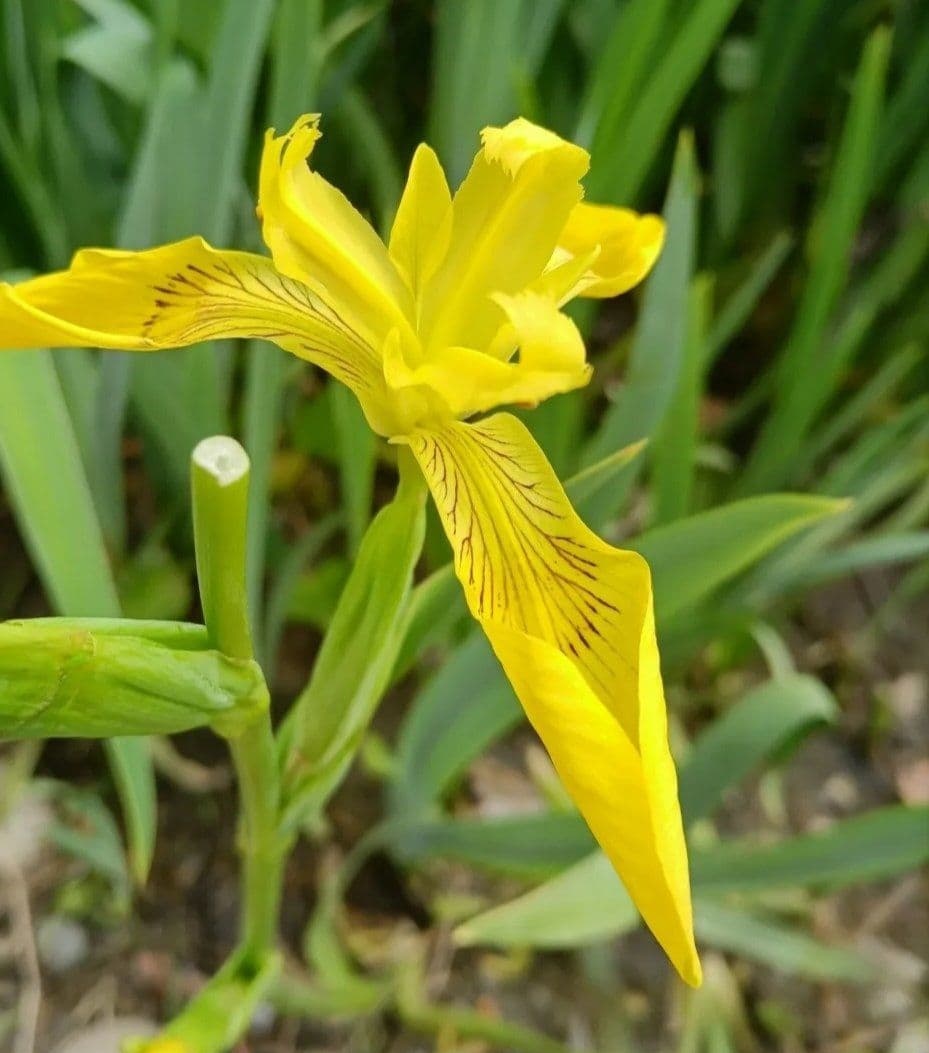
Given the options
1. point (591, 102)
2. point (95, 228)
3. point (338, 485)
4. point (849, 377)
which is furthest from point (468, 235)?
point (849, 377)

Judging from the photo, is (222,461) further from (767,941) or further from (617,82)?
(767,941)

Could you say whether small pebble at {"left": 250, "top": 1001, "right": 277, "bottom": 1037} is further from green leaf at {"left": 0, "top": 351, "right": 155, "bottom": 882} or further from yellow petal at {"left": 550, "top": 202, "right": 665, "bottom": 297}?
yellow petal at {"left": 550, "top": 202, "right": 665, "bottom": 297}

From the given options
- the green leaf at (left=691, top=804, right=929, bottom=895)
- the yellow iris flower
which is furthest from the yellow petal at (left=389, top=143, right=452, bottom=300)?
the green leaf at (left=691, top=804, right=929, bottom=895)

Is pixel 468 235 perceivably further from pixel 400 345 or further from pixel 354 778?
pixel 354 778

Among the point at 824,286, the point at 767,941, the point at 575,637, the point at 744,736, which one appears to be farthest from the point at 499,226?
the point at 767,941

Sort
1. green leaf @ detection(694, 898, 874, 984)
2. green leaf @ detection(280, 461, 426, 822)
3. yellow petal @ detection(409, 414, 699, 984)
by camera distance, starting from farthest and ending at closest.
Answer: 1. green leaf @ detection(694, 898, 874, 984)
2. green leaf @ detection(280, 461, 426, 822)
3. yellow petal @ detection(409, 414, 699, 984)

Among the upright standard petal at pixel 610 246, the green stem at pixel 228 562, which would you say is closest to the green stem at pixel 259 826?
the green stem at pixel 228 562

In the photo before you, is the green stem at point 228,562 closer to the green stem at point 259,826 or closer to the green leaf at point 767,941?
the green stem at point 259,826
